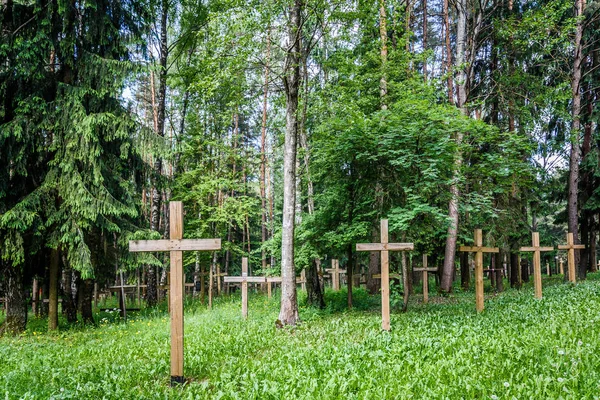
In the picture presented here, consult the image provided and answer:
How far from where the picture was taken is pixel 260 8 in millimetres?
9500

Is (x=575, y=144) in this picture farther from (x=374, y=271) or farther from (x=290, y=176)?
(x=290, y=176)

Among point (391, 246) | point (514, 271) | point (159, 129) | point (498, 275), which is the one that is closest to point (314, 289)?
point (391, 246)

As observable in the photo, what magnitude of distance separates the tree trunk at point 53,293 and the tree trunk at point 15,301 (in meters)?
0.70

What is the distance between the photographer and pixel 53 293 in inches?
413

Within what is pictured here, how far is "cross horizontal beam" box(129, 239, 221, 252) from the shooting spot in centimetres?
556

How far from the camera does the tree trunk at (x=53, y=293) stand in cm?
1036

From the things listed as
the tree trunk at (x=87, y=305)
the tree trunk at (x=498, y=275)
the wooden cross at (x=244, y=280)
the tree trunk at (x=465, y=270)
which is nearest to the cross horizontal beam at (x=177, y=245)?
the wooden cross at (x=244, y=280)

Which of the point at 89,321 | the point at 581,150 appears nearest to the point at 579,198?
the point at 581,150

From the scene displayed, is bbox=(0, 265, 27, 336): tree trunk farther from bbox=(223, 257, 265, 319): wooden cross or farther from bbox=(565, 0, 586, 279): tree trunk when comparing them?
bbox=(565, 0, 586, 279): tree trunk

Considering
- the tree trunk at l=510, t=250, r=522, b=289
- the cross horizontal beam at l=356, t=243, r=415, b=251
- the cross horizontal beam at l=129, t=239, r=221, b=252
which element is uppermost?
the cross horizontal beam at l=129, t=239, r=221, b=252

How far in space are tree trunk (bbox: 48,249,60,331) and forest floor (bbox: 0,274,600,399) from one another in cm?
145

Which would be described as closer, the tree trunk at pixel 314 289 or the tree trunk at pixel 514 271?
the tree trunk at pixel 314 289

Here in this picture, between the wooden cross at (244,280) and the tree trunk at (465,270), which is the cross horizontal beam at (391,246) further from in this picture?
the tree trunk at (465,270)

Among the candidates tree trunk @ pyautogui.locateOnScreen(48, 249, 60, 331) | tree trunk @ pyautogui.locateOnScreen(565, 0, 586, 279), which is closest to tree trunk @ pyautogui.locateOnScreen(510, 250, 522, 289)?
tree trunk @ pyautogui.locateOnScreen(565, 0, 586, 279)
